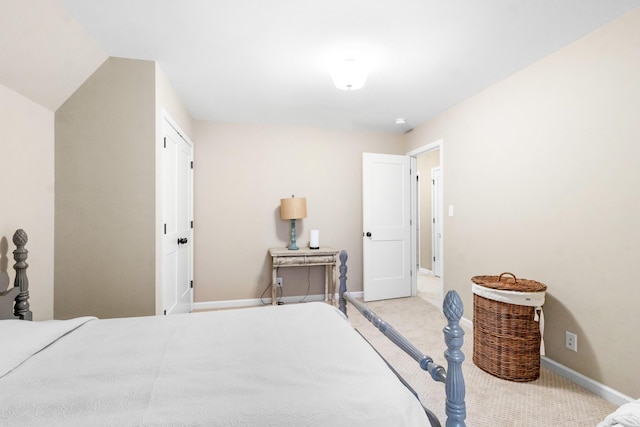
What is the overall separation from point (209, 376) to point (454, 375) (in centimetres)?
80

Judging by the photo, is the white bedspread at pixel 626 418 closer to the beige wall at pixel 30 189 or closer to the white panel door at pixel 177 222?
the white panel door at pixel 177 222

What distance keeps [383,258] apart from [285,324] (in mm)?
2790

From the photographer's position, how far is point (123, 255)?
7.49ft

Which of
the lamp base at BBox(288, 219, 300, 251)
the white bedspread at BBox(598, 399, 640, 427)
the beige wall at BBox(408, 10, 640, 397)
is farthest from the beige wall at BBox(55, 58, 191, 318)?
the beige wall at BBox(408, 10, 640, 397)

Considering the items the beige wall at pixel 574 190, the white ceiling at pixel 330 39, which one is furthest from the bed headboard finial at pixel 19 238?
the beige wall at pixel 574 190

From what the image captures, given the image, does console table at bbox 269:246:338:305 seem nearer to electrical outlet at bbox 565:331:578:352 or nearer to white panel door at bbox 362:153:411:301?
white panel door at bbox 362:153:411:301

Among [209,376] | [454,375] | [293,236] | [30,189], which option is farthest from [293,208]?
[454,375]

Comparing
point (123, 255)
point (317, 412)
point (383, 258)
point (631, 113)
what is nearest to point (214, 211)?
point (123, 255)

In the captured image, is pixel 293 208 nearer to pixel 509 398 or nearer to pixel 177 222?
pixel 177 222

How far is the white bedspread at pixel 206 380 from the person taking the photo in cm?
83

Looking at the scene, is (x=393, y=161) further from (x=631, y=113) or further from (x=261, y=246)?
(x=631, y=113)

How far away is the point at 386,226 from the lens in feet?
13.6

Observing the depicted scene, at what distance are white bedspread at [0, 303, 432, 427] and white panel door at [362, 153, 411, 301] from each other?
2672 mm

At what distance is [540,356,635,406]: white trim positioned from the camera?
6.13 ft
